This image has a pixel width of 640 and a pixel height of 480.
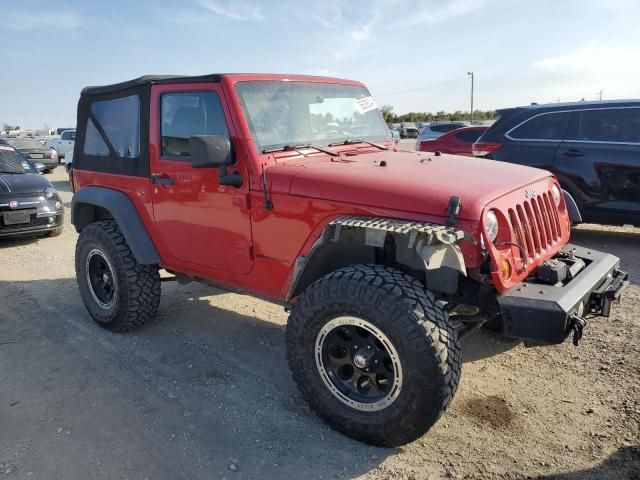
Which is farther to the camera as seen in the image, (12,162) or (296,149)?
(12,162)

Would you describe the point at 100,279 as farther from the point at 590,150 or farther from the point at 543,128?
the point at 590,150

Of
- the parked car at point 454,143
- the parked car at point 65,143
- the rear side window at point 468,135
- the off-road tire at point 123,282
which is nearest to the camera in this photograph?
the off-road tire at point 123,282

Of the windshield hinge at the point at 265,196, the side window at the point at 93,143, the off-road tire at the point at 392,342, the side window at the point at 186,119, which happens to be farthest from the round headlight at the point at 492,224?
the side window at the point at 93,143

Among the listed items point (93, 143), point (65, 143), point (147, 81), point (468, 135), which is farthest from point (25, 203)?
point (65, 143)

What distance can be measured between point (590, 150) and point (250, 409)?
5.48 m

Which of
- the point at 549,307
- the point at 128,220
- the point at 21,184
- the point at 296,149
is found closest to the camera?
the point at 549,307

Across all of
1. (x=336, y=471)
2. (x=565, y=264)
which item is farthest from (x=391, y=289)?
(x=565, y=264)

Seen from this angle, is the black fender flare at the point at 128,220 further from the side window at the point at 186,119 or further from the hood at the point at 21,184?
the hood at the point at 21,184

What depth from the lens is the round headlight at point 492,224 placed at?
2.77 meters

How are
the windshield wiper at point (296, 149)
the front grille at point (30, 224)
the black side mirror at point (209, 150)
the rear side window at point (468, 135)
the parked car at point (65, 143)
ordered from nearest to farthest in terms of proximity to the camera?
the black side mirror at point (209, 150) → the windshield wiper at point (296, 149) → the front grille at point (30, 224) → the rear side window at point (468, 135) → the parked car at point (65, 143)

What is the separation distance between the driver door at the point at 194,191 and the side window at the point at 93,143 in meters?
0.84

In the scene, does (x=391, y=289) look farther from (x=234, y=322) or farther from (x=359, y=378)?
(x=234, y=322)

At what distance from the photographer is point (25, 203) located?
7.85 metres

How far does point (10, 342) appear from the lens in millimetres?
4363
